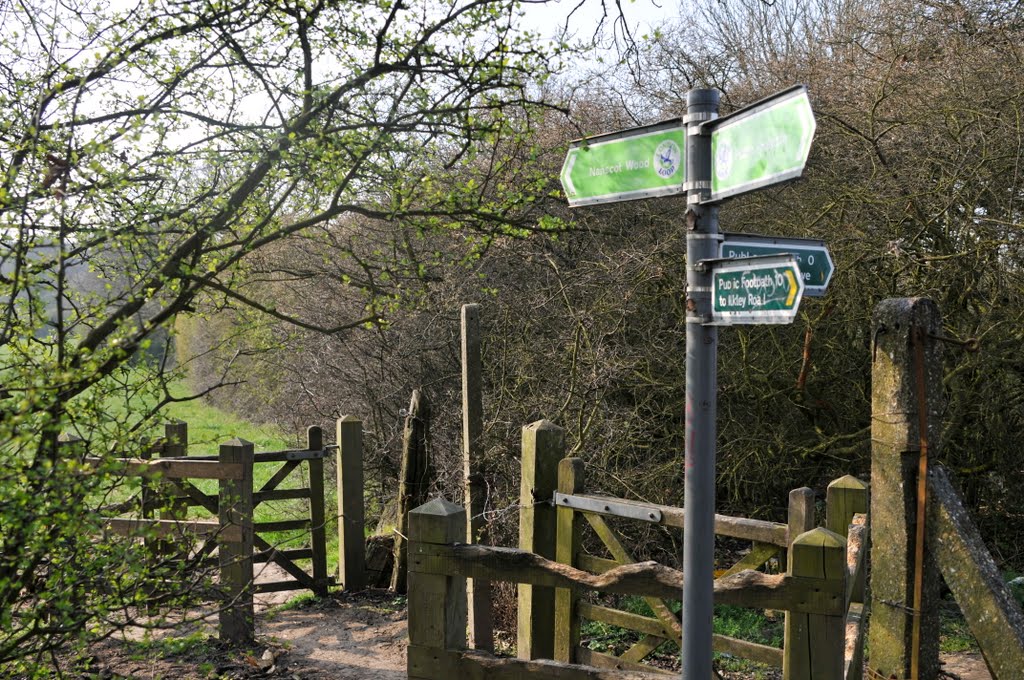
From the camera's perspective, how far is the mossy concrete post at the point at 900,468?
411cm

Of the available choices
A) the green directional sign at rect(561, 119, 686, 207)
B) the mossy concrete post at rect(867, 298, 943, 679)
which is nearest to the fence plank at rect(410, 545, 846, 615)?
the mossy concrete post at rect(867, 298, 943, 679)

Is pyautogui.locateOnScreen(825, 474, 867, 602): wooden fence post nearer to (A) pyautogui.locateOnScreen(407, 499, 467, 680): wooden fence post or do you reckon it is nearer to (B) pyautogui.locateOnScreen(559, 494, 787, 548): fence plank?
(B) pyautogui.locateOnScreen(559, 494, 787, 548): fence plank

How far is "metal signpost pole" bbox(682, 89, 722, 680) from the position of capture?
2.51 meters

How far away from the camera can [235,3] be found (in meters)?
5.38

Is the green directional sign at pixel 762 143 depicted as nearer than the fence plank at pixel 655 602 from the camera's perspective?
Yes

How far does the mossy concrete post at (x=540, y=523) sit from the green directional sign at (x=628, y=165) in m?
2.89

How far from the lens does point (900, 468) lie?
4137 millimetres

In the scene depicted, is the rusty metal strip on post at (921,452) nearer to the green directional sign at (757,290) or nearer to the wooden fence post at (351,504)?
the green directional sign at (757,290)

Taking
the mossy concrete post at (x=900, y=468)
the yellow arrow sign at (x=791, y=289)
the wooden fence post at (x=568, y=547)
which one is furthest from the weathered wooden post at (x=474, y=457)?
the yellow arrow sign at (x=791, y=289)

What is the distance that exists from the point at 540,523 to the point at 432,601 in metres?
1.92

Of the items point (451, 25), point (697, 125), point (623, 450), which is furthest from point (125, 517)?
point (697, 125)

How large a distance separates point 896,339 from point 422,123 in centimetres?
310

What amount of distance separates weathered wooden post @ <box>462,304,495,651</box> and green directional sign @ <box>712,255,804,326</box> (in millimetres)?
4709

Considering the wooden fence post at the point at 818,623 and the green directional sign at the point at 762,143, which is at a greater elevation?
the green directional sign at the point at 762,143
